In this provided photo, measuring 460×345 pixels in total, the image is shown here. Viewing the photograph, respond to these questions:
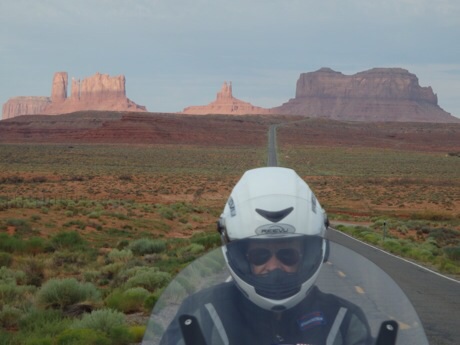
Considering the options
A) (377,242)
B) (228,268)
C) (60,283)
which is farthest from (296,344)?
(377,242)

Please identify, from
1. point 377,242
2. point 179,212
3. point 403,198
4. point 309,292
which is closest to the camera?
point 309,292

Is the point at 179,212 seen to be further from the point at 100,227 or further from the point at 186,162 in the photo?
the point at 186,162

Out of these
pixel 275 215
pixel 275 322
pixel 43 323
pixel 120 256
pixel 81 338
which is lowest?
pixel 120 256

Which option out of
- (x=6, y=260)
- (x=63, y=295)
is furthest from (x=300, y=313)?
(x=6, y=260)

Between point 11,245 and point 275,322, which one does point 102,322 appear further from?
point 11,245

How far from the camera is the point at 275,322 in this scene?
250 centimetres

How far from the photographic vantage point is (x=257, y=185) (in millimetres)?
2707

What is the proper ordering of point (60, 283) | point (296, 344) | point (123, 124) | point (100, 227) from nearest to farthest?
point (296, 344) → point (60, 283) → point (100, 227) → point (123, 124)

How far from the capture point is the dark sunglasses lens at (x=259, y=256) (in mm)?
2547

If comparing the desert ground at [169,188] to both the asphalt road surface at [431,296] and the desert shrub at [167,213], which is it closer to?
the desert shrub at [167,213]

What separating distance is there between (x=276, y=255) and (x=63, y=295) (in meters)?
7.67

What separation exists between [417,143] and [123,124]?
58.9 m

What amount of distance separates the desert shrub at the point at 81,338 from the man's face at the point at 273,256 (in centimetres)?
439

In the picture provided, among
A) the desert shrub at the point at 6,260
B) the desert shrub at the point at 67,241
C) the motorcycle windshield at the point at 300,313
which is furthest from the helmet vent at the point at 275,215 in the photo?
the desert shrub at the point at 67,241
